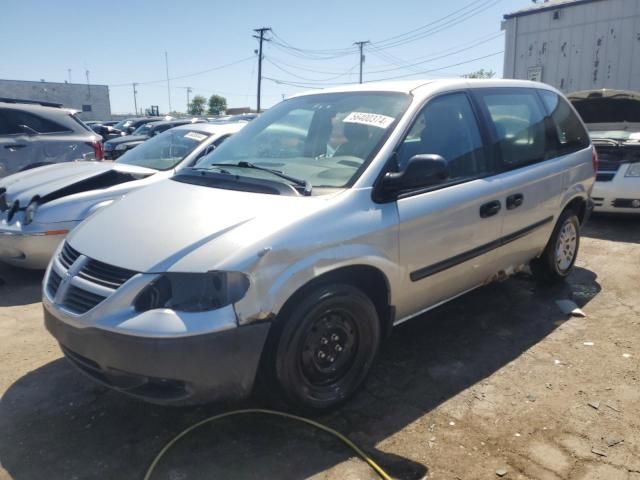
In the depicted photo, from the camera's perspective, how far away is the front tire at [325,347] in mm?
2555

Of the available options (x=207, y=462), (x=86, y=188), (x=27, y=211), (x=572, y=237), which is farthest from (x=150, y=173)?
(x=572, y=237)

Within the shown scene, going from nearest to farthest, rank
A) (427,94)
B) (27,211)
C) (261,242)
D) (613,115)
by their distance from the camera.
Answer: (261,242)
(427,94)
(27,211)
(613,115)

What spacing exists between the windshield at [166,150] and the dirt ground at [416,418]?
7.88 ft

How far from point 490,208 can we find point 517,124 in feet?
3.00

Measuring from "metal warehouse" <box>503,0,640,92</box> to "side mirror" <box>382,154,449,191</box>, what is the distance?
14946 mm

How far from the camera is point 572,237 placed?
4.89 meters

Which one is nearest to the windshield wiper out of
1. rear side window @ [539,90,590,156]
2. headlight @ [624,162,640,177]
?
rear side window @ [539,90,590,156]

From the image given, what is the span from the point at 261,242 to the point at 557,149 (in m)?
3.11

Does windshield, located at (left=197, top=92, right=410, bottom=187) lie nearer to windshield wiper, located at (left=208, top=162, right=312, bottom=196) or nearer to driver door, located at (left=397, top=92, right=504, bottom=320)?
windshield wiper, located at (left=208, top=162, right=312, bottom=196)

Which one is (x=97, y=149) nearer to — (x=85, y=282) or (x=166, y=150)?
(x=166, y=150)

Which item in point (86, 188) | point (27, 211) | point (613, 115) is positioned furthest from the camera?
point (613, 115)

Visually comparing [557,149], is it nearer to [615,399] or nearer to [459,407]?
[615,399]

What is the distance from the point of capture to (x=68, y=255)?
286 centimetres

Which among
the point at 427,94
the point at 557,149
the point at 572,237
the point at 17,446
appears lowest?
the point at 17,446
